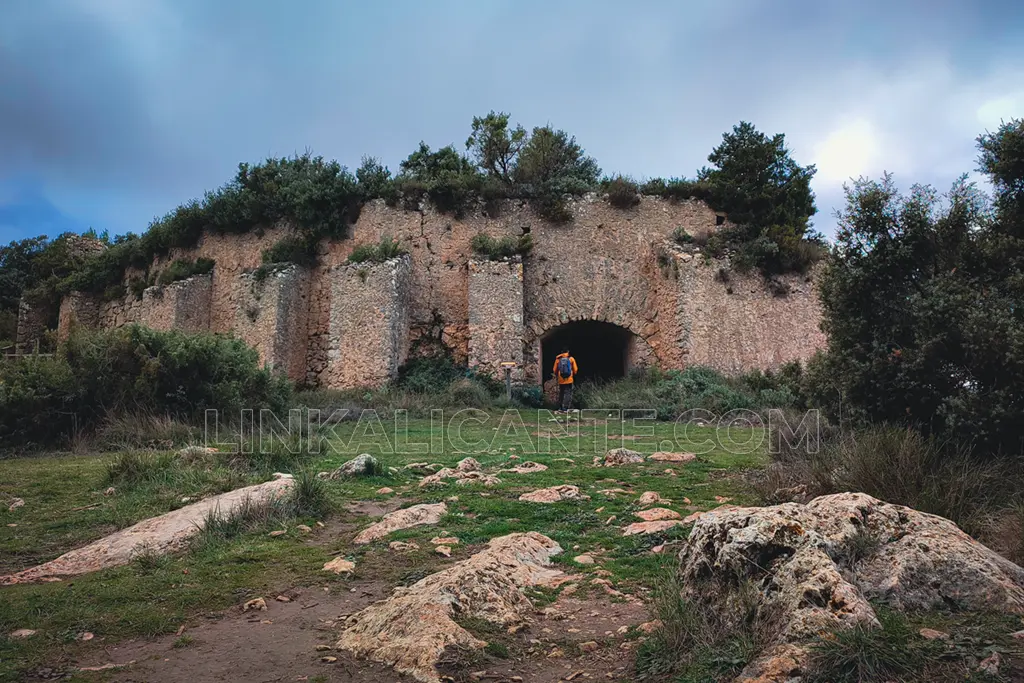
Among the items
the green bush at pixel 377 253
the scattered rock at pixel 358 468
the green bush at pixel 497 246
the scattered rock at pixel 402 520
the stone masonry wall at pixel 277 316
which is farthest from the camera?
the green bush at pixel 497 246

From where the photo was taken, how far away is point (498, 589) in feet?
13.9

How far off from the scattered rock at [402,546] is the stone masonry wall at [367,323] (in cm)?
1334

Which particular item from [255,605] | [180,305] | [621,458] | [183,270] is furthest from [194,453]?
[183,270]

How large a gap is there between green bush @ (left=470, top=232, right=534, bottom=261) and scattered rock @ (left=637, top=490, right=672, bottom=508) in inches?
545

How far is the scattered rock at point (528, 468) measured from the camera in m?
8.16

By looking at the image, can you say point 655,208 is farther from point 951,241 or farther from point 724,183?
point 951,241

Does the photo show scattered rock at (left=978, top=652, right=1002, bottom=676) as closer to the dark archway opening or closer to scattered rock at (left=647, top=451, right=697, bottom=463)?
scattered rock at (left=647, top=451, right=697, bottom=463)

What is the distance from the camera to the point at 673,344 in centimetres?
1958

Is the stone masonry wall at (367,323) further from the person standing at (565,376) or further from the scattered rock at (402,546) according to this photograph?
the scattered rock at (402,546)

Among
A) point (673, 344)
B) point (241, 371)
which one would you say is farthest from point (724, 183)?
point (241, 371)

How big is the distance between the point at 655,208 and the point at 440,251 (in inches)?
245

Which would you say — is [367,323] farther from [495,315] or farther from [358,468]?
[358,468]

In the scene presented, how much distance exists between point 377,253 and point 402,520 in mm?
14292

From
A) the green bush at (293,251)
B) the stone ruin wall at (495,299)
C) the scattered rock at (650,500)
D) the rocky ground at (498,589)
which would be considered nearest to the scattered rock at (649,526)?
the rocky ground at (498,589)
